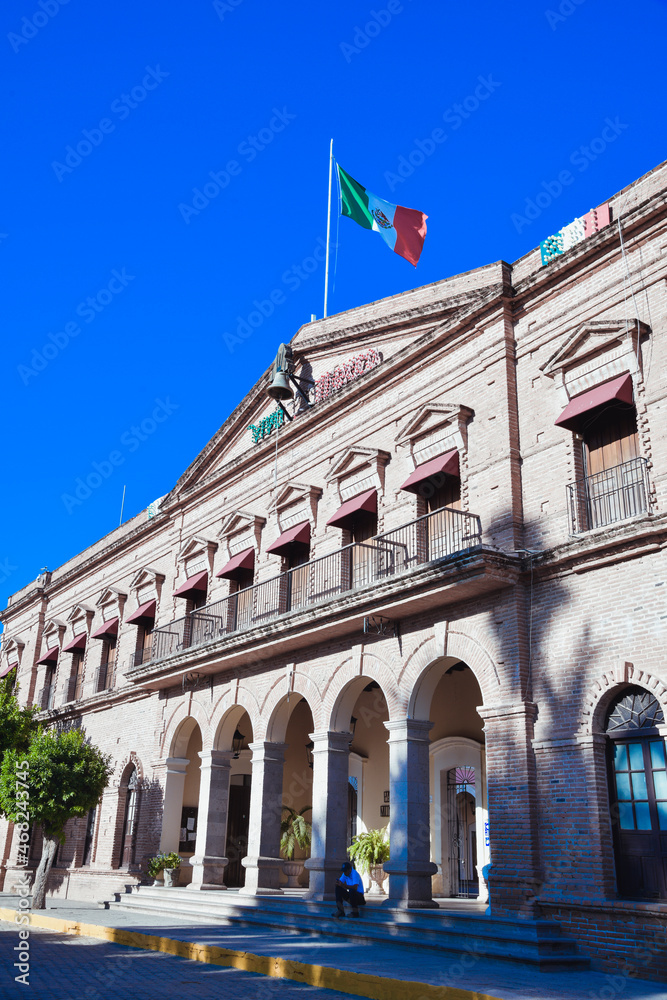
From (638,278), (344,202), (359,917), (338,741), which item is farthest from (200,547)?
(638,278)

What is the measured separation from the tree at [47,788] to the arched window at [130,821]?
6.99ft

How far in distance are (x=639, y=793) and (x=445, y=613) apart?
412cm

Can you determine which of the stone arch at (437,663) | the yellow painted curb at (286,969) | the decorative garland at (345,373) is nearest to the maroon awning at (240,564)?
the decorative garland at (345,373)

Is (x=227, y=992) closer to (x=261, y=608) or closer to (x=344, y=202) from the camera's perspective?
(x=261, y=608)

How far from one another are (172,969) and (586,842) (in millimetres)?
5733

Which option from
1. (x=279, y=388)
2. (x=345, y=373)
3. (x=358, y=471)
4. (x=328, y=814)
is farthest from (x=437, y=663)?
(x=345, y=373)

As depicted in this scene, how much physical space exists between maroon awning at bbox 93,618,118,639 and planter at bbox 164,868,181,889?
8.50m

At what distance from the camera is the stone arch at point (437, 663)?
43.3 feet

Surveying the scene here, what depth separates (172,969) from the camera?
38.1 feet

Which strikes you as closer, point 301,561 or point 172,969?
point 172,969

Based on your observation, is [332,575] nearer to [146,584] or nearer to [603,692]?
[603,692]

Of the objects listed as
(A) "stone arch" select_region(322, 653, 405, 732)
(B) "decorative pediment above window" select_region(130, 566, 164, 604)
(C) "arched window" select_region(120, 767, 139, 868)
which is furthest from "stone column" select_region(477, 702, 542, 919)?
(B) "decorative pediment above window" select_region(130, 566, 164, 604)

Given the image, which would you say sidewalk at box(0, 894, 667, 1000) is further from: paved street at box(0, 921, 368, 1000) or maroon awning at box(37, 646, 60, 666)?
maroon awning at box(37, 646, 60, 666)

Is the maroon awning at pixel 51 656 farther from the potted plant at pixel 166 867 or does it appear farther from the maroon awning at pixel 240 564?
the maroon awning at pixel 240 564
